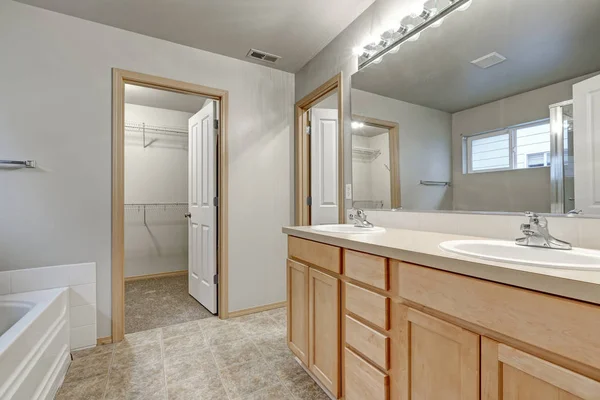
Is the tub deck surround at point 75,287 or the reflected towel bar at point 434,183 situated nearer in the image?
the reflected towel bar at point 434,183

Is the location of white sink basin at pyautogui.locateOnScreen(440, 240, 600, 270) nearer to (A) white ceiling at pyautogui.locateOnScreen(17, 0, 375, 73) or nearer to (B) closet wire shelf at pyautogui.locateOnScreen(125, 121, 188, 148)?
(A) white ceiling at pyautogui.locateOnScreen(17, 0, 375, 73)

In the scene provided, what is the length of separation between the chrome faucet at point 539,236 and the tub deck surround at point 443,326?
0.32 m

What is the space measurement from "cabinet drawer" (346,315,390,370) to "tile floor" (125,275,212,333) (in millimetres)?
1764

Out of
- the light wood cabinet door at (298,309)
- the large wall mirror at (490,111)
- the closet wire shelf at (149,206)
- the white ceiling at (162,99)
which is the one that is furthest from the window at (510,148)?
the closet wire shelf at (149,206)

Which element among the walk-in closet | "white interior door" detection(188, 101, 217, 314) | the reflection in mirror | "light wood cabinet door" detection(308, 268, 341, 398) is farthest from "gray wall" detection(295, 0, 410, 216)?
Result: the walk-in closet

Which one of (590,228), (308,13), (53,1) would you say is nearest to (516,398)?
(590,228)

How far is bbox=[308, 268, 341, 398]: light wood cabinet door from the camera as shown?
4.38 ft

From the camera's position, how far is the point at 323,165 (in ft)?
8.95

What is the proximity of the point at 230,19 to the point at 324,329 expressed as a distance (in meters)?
2.16

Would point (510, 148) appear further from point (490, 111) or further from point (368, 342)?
point (368, 342)

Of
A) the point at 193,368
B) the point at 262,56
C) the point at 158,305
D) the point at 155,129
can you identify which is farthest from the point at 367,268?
the point at 155,129

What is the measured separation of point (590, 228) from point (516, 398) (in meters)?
0.71

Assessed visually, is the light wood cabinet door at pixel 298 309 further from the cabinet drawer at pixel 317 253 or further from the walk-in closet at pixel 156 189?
the walk-in closet at pixel 156 189

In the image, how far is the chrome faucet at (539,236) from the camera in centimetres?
95
